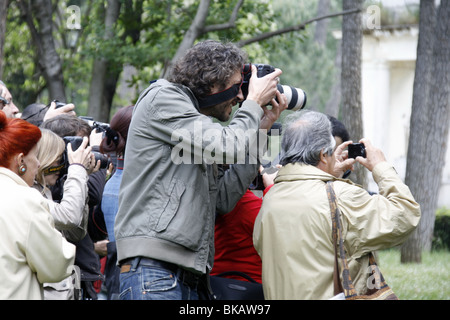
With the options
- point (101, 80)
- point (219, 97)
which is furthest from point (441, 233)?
point (219, 97)

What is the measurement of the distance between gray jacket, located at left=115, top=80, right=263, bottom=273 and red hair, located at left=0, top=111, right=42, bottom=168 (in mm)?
449

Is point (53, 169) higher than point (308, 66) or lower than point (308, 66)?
higher

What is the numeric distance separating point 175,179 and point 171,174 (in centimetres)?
3

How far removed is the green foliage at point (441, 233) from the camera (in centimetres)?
1255

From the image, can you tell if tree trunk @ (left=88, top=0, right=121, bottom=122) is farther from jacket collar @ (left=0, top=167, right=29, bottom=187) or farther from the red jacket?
jacket collar @ (left=0, top=167, right=29, bottom=187)

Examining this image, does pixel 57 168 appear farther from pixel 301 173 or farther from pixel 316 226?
pixel 316 226

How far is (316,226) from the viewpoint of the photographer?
9.94 ft

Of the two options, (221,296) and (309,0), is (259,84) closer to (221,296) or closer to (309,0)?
(221,296)

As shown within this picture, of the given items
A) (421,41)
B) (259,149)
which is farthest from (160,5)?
(259,149)

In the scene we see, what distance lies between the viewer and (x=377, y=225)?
2.99m

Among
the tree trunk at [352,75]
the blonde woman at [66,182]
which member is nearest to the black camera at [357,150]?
the blonde woman at [66,182]

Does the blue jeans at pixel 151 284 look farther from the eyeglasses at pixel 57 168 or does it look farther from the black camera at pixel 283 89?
the eyeglasses at pixel 57 168

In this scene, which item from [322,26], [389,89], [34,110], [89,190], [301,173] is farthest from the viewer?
[322,26]

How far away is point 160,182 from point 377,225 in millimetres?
1026
